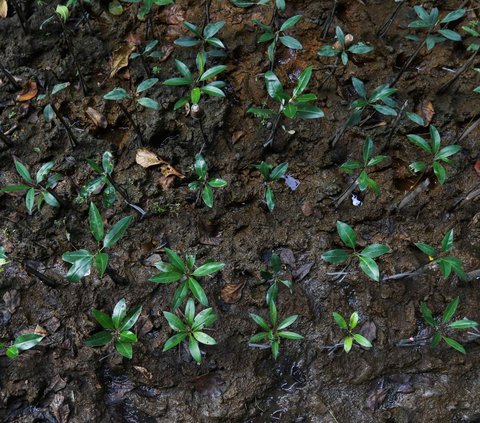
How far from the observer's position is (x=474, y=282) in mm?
2182

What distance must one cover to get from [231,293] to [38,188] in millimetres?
1059

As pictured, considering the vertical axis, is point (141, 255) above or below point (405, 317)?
above

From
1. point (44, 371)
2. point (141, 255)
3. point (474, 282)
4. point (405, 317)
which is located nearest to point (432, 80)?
point (474, 282)

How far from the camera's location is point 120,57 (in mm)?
2504

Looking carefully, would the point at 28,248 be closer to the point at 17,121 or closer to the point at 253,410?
the point at 17,121

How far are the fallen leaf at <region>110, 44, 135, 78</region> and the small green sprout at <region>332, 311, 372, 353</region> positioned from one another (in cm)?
180

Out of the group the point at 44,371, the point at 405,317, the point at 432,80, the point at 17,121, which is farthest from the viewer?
the point at 432,80

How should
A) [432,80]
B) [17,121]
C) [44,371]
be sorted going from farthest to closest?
[432,80] → [17,121] → [44,371]

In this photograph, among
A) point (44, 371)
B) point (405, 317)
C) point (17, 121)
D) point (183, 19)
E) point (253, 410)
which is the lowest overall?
point (253, 410)

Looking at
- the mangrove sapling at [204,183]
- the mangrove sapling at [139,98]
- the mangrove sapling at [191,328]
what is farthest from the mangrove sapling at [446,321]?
the mangrove sapling at [139,98]

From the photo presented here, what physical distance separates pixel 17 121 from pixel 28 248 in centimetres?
74

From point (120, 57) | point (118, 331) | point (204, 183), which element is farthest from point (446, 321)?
point (120, 57)

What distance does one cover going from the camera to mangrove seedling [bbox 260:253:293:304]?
1996mm

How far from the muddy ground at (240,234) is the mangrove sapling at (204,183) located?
16 centimetres
